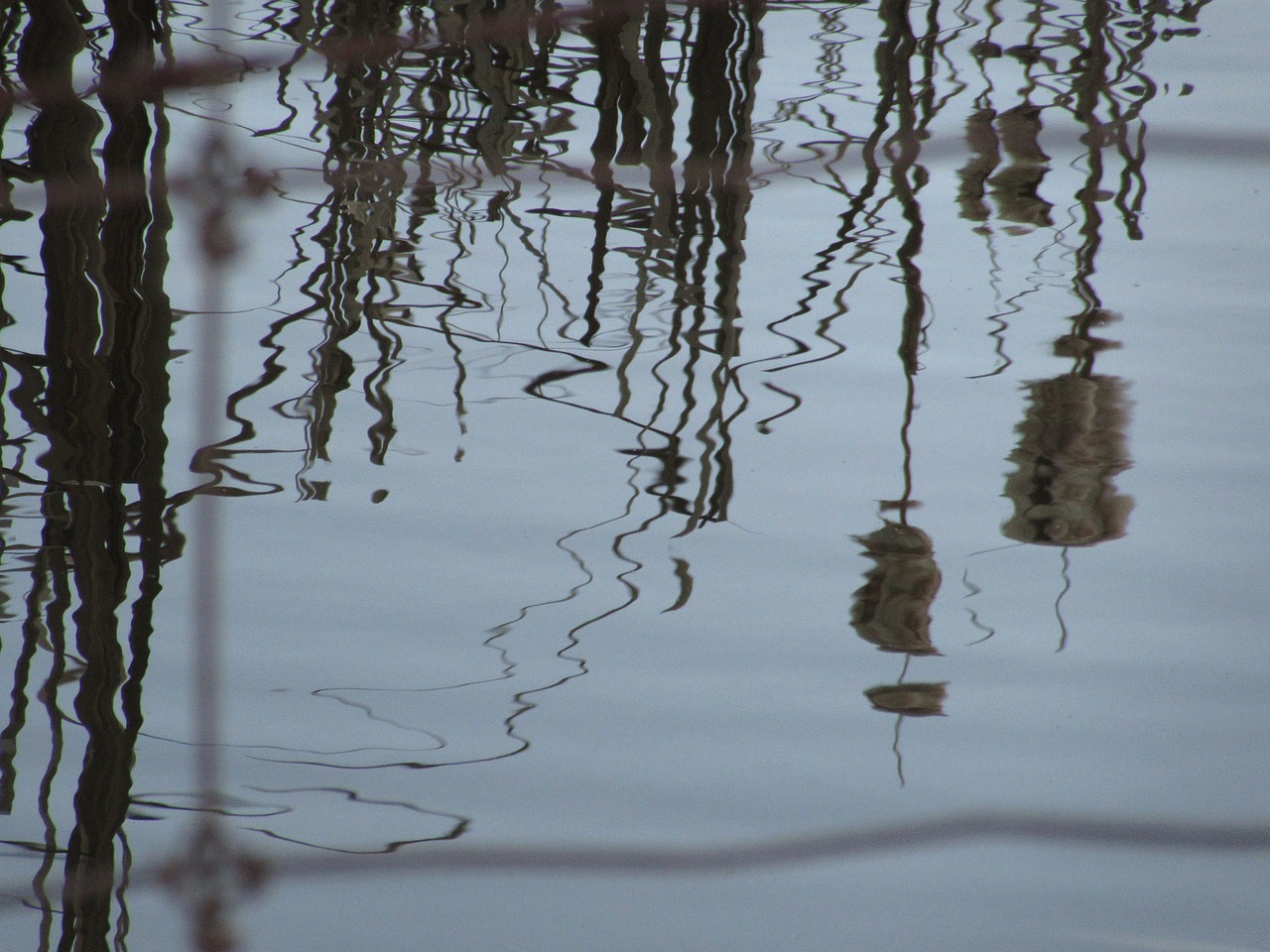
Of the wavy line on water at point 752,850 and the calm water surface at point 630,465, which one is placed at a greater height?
the calm water surface at point 630,465

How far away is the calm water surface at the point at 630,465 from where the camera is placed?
3.04 feet

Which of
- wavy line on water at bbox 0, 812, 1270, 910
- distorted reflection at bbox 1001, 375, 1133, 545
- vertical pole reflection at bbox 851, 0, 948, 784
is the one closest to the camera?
wavy line on water at bbox 0, 812, 1270, 910

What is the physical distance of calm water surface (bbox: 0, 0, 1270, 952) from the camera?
93 centimetres

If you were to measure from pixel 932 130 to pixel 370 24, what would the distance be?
2.04ft

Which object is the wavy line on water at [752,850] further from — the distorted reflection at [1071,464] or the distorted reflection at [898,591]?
the distorted reflection at [1071,464]

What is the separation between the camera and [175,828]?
3.07 ft

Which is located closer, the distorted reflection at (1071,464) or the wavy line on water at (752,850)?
the wavy line on water at (752,850)

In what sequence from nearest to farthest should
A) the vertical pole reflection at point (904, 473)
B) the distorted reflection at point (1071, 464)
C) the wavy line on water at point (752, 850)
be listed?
the wavy line on water at point (752, 850), the vertical pole reflection at point (904, 473), the distorted reflection at point (1071, 464)

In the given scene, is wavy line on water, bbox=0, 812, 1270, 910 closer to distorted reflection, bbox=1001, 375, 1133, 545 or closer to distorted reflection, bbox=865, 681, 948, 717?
distorted reflection, bbox=865, 681, 948, 717

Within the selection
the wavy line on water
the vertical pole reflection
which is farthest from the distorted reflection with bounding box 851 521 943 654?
the wavy line on water

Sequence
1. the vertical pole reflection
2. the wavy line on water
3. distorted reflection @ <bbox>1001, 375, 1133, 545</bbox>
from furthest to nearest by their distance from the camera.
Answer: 1. distorted reflection @ <bbox>1001, 375, 1133, 545</bbox>
2. the vertical pole reflection
3. the wavy line on water

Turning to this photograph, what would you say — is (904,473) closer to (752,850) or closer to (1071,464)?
(1071,464)

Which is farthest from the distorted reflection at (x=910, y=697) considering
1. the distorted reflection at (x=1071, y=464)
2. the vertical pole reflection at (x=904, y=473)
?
the distorted reflection at (x=1071, y=464)

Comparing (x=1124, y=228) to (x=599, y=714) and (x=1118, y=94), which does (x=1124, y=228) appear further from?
(x=599, y=714)
